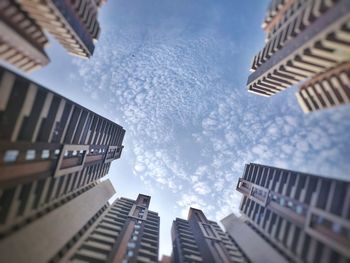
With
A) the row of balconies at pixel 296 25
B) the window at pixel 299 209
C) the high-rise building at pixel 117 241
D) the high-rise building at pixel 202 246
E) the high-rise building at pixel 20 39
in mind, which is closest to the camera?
the row of balconies at pixel 296 25

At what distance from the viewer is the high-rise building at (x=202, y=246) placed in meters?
54.5

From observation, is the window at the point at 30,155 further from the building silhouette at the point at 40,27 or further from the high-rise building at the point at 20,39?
the building silhouette at the point at 40,27

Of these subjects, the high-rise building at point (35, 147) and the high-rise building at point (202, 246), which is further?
the high-rise building at point (202, 246)

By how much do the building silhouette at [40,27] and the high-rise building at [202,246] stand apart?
43827mm

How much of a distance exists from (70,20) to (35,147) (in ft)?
76.3

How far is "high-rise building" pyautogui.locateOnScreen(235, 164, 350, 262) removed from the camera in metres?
30.1

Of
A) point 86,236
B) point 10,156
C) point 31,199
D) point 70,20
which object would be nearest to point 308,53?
point 10,156

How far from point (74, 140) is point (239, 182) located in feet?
126

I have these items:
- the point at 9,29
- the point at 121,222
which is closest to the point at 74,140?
the point at 9,29

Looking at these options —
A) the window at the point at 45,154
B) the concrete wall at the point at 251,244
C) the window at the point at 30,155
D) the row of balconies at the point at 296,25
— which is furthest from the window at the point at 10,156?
the row of balconies at the point at 296,25

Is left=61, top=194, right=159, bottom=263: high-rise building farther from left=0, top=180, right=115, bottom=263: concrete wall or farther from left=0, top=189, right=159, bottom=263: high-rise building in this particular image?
left=0, top=180, right=115, bottom=263: concrete wall

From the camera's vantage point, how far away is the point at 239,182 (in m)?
67.5

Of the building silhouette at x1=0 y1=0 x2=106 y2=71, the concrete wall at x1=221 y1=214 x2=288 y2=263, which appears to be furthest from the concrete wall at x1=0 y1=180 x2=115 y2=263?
the concrete wall at x1=221 y1=214 x2=288 y2=263

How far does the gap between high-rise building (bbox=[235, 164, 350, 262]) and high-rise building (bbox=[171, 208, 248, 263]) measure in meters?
3.98
